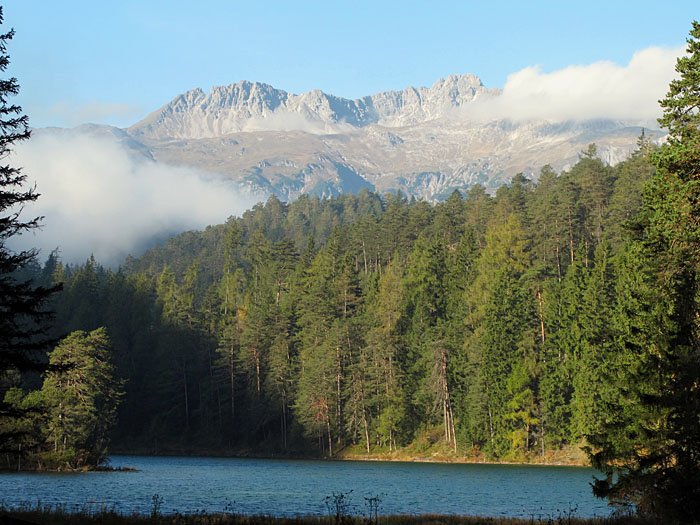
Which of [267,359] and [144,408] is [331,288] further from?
[144,408]

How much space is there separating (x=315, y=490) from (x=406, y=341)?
5501 centimetres

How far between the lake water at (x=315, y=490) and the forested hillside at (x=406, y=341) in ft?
46.9

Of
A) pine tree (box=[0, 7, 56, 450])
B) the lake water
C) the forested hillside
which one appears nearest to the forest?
the forested hillside

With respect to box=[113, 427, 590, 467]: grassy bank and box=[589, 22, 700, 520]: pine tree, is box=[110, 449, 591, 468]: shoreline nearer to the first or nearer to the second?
box=[113, 427, 590, 467]: grassy bank

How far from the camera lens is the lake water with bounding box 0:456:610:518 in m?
40.6

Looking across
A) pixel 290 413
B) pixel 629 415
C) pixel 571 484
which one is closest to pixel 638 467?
pixel 629 415

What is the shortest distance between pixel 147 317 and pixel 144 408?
64.8 ft

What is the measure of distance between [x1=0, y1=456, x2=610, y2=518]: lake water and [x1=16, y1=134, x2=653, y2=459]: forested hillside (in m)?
14.3

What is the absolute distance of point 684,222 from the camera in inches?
1200

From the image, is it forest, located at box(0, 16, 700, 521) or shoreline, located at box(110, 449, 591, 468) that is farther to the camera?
shoreline, located at box(110, 449, 591, 468)

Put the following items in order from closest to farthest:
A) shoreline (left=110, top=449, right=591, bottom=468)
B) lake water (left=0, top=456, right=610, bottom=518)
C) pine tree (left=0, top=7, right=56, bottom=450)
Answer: pine tree (left=0, top=7, right=56, bottom=450) → lake water (left=0, top=456, right=610, bottom=518) → shoreline (left=110, top=449, right=591, bottom=468)

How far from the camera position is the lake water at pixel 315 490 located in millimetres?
40594

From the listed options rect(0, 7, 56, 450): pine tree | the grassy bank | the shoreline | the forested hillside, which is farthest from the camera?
the forested hillside

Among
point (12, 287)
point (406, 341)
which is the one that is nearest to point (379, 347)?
point (406, 341)
